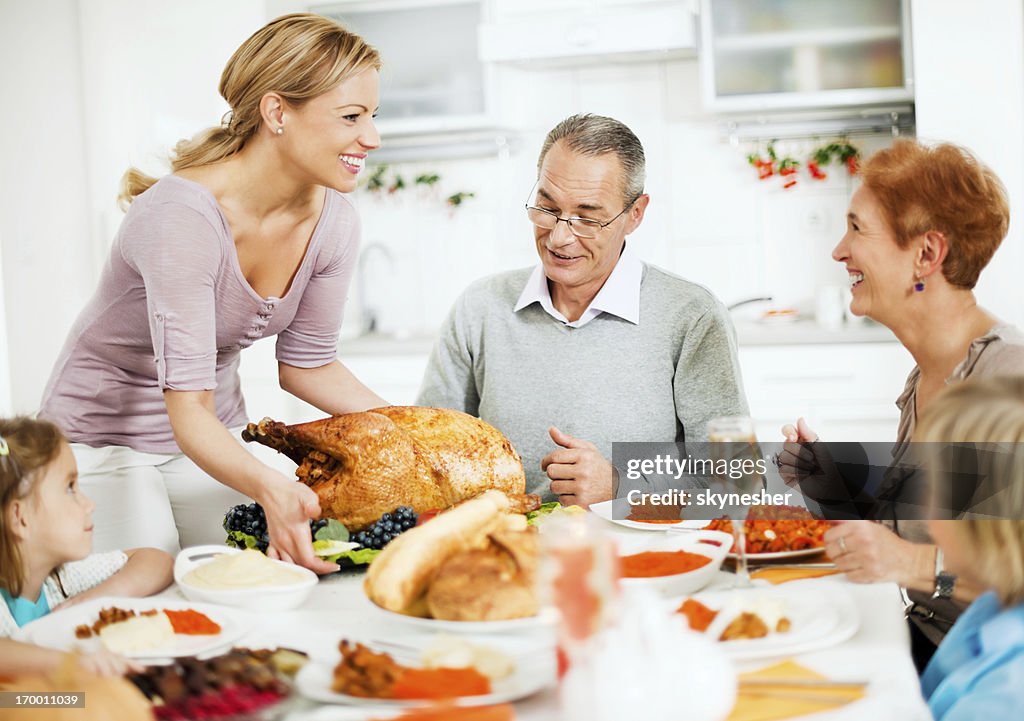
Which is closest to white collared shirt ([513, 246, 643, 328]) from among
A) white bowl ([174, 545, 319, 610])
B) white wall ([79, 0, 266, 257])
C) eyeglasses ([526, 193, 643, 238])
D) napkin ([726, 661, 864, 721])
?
eyeglasses ([526, 193, 643, 238])

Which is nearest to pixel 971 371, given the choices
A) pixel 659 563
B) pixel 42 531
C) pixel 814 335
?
pixel 659 563

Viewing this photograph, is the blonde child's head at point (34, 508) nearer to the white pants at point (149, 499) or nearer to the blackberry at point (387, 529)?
the blackberry at point (387, 529)

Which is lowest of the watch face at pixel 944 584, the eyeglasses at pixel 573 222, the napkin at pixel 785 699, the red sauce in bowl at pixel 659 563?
the watch face at pixel 944 584

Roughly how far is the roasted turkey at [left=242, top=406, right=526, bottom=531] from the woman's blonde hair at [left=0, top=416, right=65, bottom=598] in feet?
1.11

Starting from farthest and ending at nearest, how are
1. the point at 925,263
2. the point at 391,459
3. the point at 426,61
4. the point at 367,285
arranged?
the point at 367,285
the point at 426,61
the point at 925,263
the point at 391,459

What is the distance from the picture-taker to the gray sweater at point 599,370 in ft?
6.81

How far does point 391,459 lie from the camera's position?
1591 millimetres

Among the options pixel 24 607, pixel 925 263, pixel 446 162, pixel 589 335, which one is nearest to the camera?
pixel 24 607

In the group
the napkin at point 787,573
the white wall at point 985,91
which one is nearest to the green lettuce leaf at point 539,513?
the napkin at point 787,573

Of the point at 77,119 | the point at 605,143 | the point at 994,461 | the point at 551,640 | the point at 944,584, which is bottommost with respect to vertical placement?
the point at 944,584

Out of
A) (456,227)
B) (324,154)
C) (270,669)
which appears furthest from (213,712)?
(456,227)

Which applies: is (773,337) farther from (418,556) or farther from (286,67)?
(418,556)

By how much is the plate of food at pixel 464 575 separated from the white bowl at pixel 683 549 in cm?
17

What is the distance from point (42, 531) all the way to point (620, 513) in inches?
31.9
